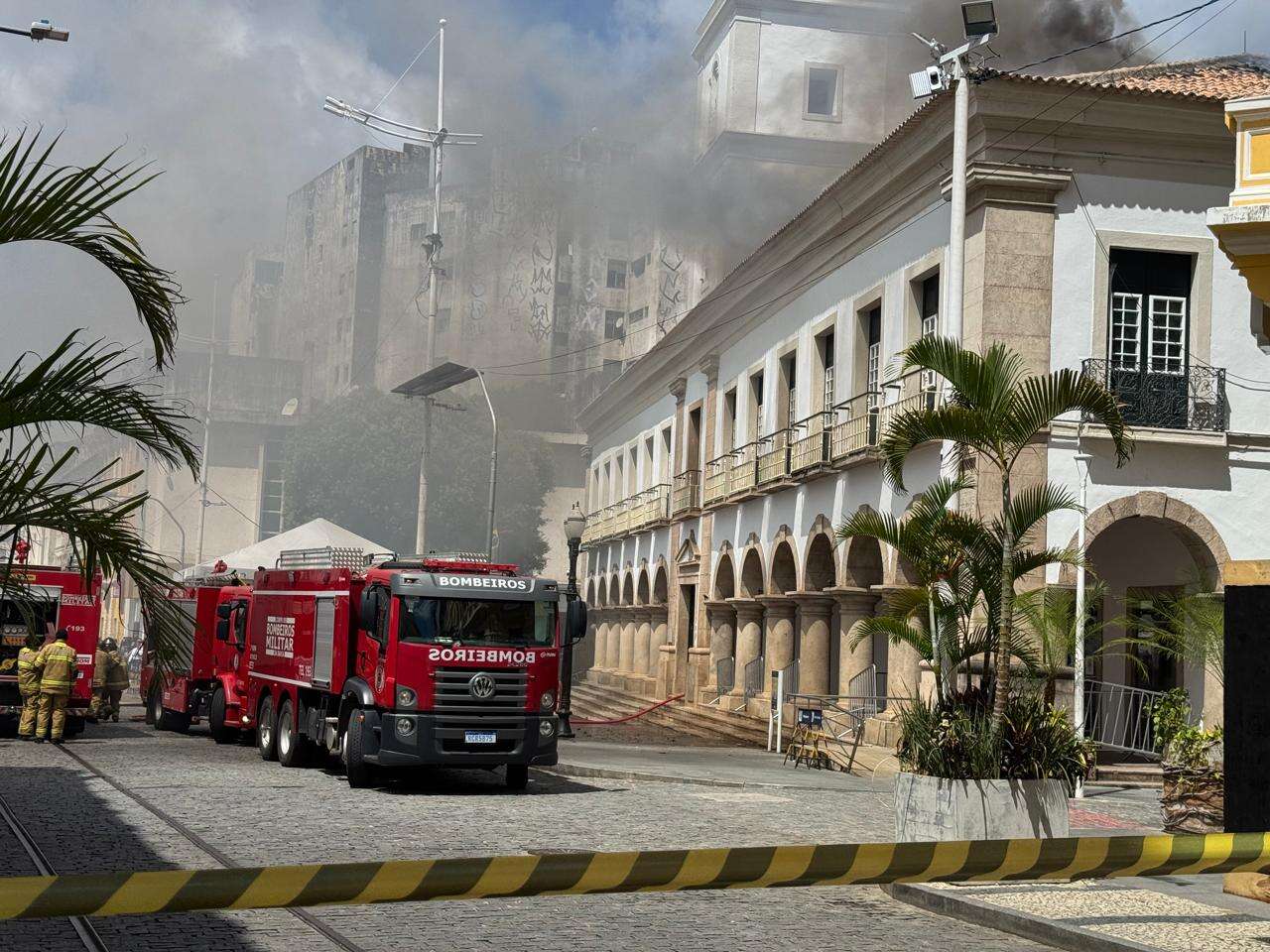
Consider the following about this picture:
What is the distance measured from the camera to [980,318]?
22.1 meters

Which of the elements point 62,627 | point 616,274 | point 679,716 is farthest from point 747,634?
point 616,274

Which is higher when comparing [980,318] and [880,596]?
[980,318]

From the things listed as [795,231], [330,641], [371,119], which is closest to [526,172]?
[371,119]

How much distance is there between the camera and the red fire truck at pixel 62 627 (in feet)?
79.6

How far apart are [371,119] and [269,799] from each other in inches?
1993

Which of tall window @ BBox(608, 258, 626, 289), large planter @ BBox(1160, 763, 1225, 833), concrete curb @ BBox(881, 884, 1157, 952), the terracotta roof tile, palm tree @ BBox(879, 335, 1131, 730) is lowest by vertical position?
concrete curb @ BBox(881, 884, 1157, 952)

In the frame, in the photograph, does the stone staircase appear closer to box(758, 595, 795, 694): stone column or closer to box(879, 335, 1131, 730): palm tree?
box(758, 595, 795, 694): stone column

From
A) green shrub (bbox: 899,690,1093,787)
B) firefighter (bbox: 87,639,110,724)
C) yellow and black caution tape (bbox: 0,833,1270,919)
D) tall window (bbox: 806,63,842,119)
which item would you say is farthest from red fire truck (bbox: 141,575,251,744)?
tall window (bbox: 806,63,842,119)

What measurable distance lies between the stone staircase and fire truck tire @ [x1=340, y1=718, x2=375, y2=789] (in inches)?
502

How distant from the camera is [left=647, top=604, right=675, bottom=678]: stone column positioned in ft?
141

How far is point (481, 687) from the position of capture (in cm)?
1827

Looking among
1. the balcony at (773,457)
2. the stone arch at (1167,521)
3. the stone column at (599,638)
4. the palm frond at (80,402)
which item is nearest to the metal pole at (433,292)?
the stone column at (599,638)

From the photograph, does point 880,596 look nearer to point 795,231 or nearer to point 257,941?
point 795,231

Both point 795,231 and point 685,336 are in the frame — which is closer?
point 795,231
